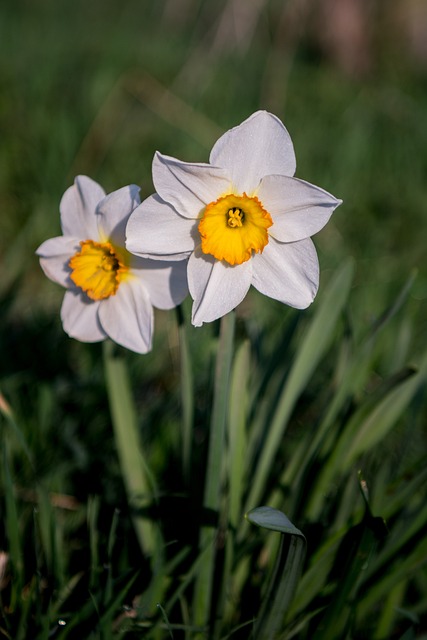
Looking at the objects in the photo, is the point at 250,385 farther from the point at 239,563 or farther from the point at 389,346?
the point at 389,346

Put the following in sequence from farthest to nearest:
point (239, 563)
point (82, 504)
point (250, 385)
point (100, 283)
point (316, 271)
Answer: point (82, 504), point (250, 385), point (239, 563), point (100, 283), point (316, 271)

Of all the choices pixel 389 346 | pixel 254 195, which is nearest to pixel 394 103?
pixel 389 346

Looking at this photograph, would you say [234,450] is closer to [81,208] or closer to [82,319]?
[82,319]

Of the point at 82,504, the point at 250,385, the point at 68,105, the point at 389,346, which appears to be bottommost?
the point at 82,504

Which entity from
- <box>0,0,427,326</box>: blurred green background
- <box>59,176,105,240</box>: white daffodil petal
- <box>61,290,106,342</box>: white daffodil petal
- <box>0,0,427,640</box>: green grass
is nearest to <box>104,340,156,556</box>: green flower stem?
<box>0,0,427,640</box>: green grass

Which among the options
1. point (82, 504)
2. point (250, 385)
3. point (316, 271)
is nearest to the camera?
point (316, 271)

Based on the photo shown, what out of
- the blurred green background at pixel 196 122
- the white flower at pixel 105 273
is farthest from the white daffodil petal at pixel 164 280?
the blurred green background at pixel 196 122

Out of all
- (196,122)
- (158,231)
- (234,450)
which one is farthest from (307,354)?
(196,122)

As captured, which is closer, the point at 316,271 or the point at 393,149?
the point at 316,271
